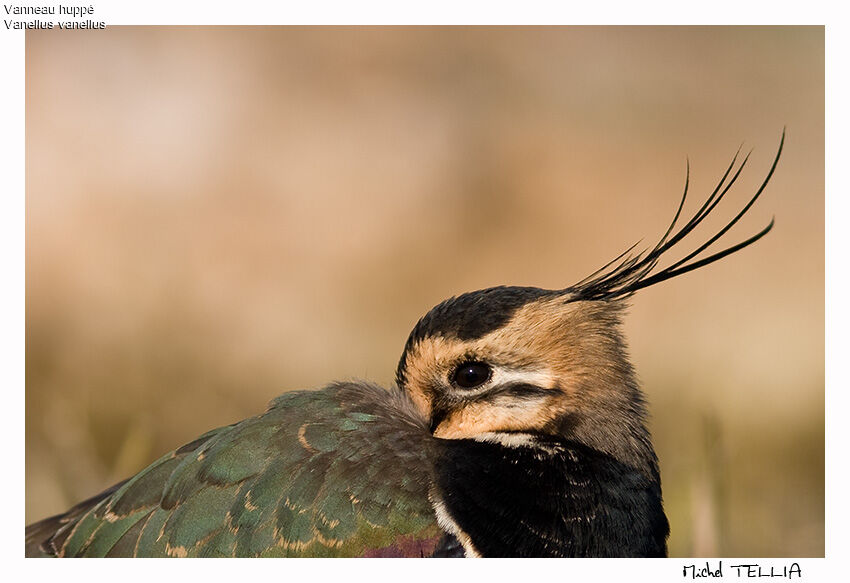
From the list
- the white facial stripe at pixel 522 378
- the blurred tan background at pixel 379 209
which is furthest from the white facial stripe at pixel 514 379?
the blurred tan background at pixel 379 209

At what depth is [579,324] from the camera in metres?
2.64

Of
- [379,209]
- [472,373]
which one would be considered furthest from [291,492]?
[379,209]

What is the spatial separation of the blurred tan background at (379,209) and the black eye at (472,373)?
1.48 meters

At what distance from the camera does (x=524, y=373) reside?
8.42 feet

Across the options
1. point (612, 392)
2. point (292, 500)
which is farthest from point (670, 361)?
point (292, 500)

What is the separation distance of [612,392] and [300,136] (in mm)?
2771

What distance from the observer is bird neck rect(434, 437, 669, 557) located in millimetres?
2371

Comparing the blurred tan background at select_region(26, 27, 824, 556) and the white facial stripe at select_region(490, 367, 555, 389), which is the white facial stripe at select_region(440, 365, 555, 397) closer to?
the white facial stripe at select_region(490, 367, 555, 389)

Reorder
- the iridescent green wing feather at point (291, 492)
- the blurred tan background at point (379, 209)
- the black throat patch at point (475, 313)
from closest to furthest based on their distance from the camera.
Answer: the iridescent green wing feather at point (291, 492) < the black throat patch at point (475, 313) < the blurred tan background at point (379, 209)

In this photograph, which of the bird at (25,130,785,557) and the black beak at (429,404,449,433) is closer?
the bird at (25,130,785,557)

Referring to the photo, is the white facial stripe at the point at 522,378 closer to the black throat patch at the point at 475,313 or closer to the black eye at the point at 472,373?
the black eye at the point at 472,373

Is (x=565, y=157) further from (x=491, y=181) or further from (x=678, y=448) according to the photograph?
(x=678, y=448)

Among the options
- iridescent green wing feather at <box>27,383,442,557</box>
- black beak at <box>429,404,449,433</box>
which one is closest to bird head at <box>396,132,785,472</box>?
black beak at <box>429,404,449,433</box>

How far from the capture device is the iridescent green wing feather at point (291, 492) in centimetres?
234
